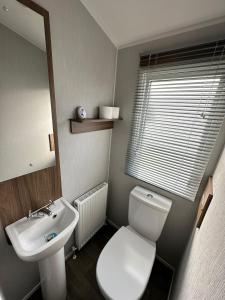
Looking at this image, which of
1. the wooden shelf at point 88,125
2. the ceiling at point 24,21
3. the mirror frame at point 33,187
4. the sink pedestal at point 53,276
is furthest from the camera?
the wooden shelf at point 88,125

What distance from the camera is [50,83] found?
0.95m

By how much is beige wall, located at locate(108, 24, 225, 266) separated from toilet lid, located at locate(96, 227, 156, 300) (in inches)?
11.8

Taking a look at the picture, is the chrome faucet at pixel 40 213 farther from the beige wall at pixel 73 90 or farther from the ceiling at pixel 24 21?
the ceiling at pixel 24 21

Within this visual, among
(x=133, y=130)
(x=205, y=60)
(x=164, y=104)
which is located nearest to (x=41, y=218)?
(x=133, y=130)

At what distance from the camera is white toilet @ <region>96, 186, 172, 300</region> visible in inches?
37.4

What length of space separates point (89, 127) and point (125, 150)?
483 mm

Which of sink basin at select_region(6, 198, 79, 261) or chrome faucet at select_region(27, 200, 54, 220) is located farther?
chrome faucet at select_region(27, 200, 54, 220)

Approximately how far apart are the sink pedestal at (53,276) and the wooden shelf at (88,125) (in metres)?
0.96

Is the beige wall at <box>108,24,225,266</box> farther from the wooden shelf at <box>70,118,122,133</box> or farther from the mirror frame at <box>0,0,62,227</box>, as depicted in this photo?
the mirror frame at <box>0,0,62,227</box>

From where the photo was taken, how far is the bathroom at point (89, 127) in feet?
2.68

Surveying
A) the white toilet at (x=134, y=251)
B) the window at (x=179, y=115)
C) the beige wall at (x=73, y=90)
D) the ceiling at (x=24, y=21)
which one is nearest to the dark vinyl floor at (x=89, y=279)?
the beige wall at (x=73, y=90)

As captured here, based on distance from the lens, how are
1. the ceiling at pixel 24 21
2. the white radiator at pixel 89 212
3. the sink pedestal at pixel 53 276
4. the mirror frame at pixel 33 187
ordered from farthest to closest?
the white radiator at pixel 89 212
the sink pedestal at pixel 53 276
the mirror frame at pixel 33 187
the ceiling at pixel 24 21

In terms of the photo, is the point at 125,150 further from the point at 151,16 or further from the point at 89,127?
the point at 151,16

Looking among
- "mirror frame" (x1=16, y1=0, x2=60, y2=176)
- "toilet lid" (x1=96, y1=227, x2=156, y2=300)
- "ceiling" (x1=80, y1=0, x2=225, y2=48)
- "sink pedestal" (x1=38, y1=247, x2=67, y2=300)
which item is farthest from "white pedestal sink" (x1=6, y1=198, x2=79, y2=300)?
"ceiling" (x1=80, y1=0, x2=225, y2=48)
